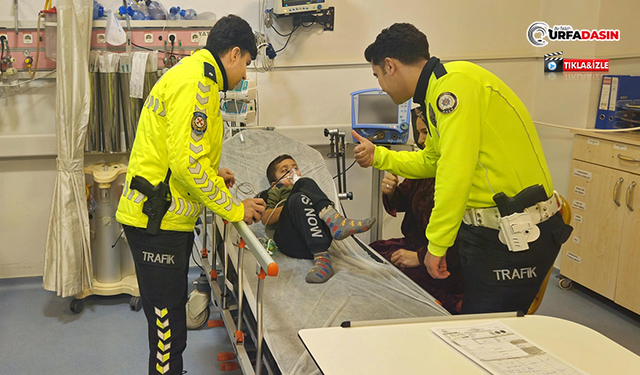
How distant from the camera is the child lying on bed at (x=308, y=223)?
282 centimetres

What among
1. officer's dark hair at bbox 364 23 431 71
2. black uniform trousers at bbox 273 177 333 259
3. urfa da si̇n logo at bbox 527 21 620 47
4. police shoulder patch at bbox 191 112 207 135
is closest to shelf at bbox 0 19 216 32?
black uniform trousers at bbox 273 177 333 259

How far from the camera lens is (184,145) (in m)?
2.00

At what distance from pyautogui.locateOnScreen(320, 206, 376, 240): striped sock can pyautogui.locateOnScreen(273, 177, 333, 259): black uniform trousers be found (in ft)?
0.17

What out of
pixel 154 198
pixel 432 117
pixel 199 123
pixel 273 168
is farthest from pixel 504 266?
pixel 273 168

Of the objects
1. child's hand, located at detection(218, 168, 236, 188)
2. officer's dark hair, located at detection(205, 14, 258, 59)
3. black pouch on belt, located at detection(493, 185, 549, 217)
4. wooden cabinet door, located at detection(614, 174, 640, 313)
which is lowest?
wooden cabinet door, located at detection(614, 174, 640, 313)

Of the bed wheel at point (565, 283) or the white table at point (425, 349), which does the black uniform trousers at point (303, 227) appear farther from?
the bed wheel at point (565, 283)

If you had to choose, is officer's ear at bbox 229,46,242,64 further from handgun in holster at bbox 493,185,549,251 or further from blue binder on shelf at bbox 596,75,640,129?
blue binder on shelf at bbox 596,75,640,129

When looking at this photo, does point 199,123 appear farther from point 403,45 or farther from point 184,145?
point 403,45

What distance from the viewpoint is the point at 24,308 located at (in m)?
3.66

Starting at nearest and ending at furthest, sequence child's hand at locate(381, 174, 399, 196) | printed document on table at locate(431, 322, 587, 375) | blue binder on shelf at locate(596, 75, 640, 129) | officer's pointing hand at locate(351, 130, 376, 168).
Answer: printed document on table at locate(431, 322, 587, 375) → officer's pointing hand at locate(351, 130, 376, 168) → child's hand at locate(381, 174, 399, 196) → blue binder on shelf at locate(596, 75, 640, 129)

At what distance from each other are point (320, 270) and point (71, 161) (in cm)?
183

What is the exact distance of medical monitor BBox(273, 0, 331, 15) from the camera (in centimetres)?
385

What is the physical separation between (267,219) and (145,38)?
60.9 inches

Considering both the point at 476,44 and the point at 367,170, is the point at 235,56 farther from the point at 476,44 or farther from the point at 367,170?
the point at 476,44
